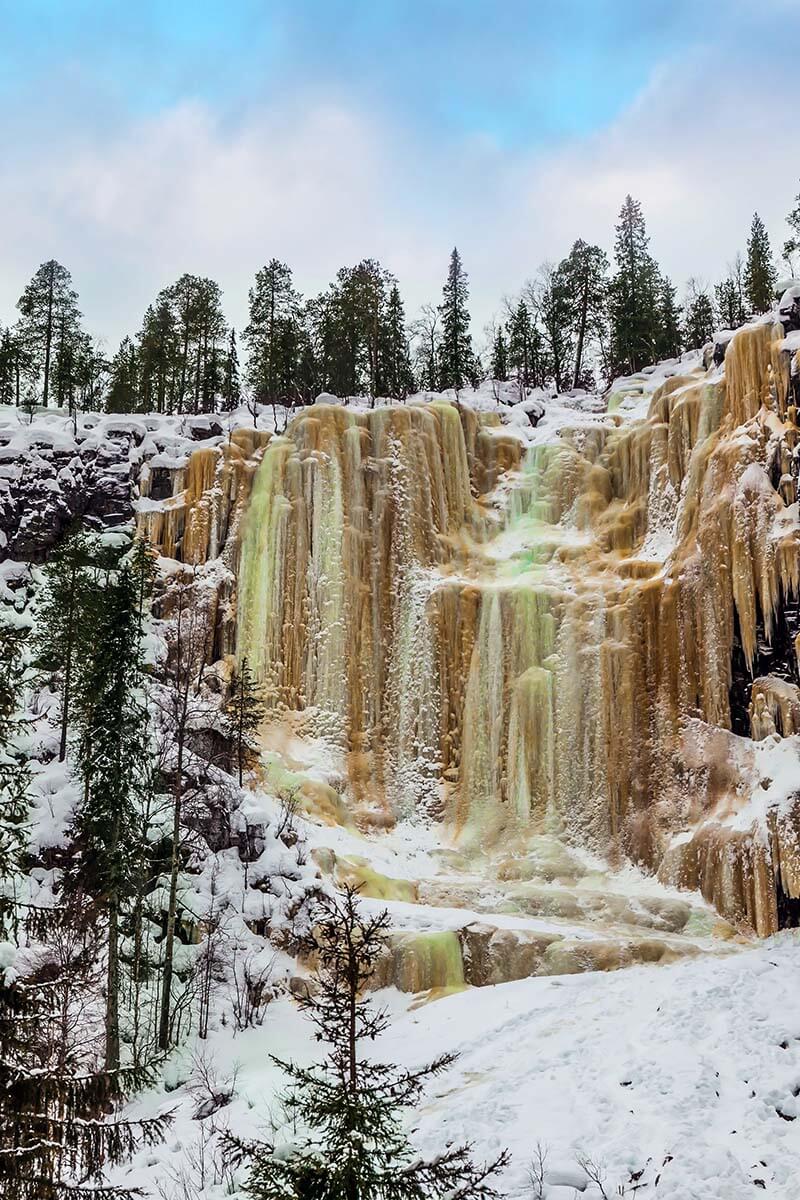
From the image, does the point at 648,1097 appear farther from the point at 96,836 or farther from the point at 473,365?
the point at 473,365

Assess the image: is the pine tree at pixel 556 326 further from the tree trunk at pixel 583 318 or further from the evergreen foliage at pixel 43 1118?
the evergreen foliage at pixel 43 1118

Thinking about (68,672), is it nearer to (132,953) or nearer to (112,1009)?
(132,953)

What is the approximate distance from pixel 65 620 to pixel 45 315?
1263 inches

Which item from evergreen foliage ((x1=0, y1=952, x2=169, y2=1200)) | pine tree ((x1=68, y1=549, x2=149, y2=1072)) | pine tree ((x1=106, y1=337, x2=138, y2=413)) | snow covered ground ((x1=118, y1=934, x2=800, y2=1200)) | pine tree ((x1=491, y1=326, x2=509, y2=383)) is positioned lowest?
snow covered ground ((x1=118, y1=934, x2=800, y2=1200))

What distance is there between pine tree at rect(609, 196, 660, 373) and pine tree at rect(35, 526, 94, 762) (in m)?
31.6

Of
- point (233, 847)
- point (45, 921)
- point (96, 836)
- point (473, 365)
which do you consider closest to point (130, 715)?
point (96, 836)

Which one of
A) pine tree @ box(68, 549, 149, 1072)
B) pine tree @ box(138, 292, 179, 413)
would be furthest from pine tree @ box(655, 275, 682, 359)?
pine tree @ box(68, 549, 149, 1072)

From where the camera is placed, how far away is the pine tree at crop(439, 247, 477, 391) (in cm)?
5262

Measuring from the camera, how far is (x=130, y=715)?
19594 millimetres

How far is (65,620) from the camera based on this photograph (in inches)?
1150

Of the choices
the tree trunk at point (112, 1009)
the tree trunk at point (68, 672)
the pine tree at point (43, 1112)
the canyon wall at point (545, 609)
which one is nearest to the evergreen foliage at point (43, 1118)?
the pine tree at point (43, 1112)

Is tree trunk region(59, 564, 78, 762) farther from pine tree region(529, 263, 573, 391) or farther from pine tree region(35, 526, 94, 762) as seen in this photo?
pine tree region(529, 263, 573, 391)

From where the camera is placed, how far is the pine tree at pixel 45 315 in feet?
177

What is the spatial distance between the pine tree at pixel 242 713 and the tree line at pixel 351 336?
23.6 metres
